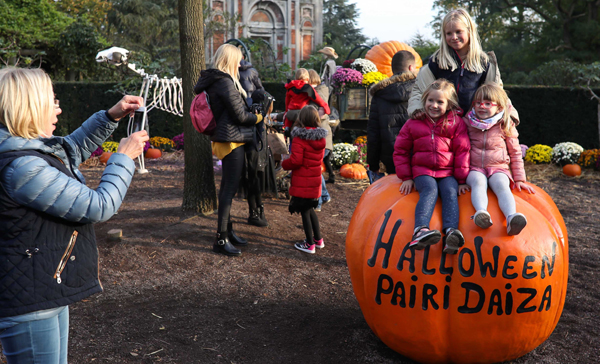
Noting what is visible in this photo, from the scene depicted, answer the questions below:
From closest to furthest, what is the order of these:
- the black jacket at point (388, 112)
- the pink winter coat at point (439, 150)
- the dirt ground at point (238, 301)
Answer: the pink winter coat at point (439, 150) → the dirt ground at point (238, 301) → the black jacket at point (388, 112)

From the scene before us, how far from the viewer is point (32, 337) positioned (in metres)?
2.06

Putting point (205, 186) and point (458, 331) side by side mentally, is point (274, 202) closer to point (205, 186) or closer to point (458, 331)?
point (205, 186)

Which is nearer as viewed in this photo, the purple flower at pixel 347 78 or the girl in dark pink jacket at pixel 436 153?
the girl in dark pink jacket at pixel 436 153

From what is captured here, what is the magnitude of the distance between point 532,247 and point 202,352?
2277mm

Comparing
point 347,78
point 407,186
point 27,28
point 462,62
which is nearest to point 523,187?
point 407,186

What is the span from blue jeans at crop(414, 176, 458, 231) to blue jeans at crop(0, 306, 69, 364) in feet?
6.58

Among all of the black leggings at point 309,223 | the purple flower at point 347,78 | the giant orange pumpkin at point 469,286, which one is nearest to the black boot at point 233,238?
the black leggings at point 309,223

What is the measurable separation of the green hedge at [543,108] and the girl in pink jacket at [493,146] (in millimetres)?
10486

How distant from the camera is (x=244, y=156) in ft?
18.4

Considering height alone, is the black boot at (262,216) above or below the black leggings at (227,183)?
below

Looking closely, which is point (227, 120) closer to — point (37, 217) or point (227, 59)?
point (227, 59)

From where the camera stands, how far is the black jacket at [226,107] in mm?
5078

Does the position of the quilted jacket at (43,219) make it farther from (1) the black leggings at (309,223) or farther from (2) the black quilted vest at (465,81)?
(1) the black leggings at (309,223)

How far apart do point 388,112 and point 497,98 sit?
1750 millimetres
